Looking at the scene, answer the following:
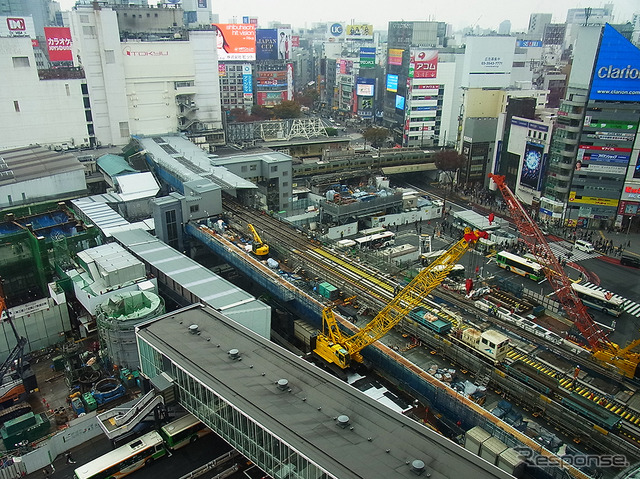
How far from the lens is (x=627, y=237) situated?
4938cm

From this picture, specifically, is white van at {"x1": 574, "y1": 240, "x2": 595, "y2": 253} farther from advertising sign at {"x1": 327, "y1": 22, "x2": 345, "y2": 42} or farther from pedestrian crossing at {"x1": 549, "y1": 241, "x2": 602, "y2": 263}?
advertising sign at {"x1": 327, "y1": 22, "x2": 345, "y2": 42}

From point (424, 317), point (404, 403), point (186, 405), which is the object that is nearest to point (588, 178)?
point (424, 317)

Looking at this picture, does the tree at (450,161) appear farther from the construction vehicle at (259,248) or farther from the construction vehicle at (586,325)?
the construction vehicle at (259,248)

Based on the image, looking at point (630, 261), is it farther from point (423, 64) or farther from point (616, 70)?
point (423, 64)

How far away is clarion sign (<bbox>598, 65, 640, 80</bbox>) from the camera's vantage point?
47.0 metres

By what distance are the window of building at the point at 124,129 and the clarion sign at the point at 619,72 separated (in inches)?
2090

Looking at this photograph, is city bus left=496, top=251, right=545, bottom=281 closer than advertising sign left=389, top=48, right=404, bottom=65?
Yes

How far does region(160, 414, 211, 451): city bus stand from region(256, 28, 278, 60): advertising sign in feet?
328

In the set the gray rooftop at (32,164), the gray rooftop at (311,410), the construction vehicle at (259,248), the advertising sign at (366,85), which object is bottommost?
the construction vehicle at (259,248)

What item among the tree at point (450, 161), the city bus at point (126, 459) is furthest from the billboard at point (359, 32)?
the city bus at point (126, 459)

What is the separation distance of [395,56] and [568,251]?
55444 mm

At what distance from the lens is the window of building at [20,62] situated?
56781 mm

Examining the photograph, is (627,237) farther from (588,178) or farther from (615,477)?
(615,477)

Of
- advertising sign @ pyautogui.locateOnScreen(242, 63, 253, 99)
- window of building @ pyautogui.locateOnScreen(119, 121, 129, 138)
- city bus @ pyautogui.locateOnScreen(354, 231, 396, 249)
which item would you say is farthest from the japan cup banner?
city bus @ pyautogui.locateOnScreen(354, 231, 396, 249)
